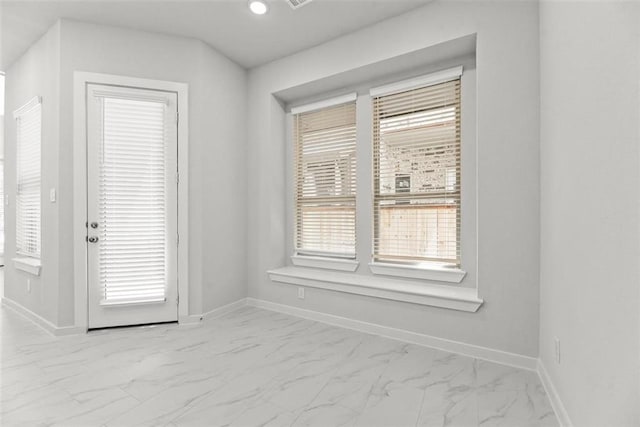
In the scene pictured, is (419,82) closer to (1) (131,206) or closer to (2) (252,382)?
(2) (252,382)

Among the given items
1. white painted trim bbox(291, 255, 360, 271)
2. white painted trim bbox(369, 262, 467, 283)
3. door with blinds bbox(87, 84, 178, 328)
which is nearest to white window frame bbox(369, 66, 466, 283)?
white painted trim bbox(369, 262, 467, 283)

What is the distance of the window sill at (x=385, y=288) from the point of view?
2.46 metres

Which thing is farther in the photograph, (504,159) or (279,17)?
(279,17)

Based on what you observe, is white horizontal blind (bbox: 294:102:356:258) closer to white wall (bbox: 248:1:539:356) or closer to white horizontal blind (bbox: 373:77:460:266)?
white horizontal blind (bbox: 373:77:460:266)

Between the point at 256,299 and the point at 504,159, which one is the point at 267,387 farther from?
the point at 504,159

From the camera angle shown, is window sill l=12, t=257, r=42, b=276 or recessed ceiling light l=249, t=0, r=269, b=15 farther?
window sill l=12, t=257, r=42, b=276

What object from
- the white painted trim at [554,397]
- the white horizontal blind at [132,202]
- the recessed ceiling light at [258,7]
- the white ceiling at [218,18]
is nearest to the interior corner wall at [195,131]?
the white ceiling at [218,18]

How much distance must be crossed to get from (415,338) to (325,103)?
2493 millimetres

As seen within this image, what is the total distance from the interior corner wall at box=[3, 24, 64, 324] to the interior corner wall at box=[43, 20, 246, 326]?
0.09 m

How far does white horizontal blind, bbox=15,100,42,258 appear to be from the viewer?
3.24m

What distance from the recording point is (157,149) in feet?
10.2

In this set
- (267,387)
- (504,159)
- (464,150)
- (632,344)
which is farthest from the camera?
(464,150)

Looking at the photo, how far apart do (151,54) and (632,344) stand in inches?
151

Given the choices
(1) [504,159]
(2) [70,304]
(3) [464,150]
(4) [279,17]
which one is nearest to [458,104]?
(3) [464,150]
